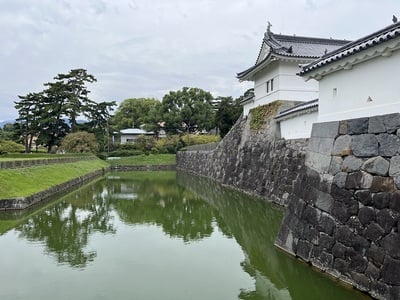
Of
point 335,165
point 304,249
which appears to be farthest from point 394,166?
point 304,249

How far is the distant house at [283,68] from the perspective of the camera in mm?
16328

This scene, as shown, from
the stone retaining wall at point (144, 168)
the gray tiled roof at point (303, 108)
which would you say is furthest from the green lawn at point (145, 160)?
the gray tiled roof at point (303, 108)

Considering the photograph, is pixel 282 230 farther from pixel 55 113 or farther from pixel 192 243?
pixel 55 113

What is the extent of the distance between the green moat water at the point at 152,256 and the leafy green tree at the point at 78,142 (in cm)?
2699

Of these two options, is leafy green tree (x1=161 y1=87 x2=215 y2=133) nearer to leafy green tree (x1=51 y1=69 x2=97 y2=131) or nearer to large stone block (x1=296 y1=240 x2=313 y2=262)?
leafy green tree (x1=51 y1=69 x2=97 y2=131)

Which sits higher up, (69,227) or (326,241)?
(326,241)

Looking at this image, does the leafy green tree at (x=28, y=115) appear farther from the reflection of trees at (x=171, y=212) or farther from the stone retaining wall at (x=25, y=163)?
the reflection of trees at (x=171, y=212)

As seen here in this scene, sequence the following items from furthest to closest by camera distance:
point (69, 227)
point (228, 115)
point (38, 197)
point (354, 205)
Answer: point (228, 115)
point (38, 197)
point (69, 227)
point (354, 205)

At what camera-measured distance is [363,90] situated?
614 cm

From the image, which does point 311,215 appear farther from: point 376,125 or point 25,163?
point 25,163

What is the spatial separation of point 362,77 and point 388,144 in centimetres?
134

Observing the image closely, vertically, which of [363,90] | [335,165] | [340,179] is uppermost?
[363,90]

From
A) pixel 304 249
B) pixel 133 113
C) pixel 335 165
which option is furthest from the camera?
pixel 133 113

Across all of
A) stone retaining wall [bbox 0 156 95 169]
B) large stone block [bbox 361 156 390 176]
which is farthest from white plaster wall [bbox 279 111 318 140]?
stone retaining wall [bbox 0 156 95 169]
